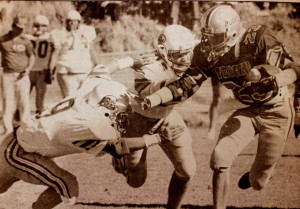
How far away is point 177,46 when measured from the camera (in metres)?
2.60

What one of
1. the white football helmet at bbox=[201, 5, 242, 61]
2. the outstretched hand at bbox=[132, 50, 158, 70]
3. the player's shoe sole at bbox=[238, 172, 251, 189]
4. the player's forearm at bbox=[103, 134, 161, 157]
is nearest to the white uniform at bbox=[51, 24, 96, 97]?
the outstretched hand at bbox=[132, 50, 158, 70]

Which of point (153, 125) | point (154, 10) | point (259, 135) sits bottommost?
point (259, 135)

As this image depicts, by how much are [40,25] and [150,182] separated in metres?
1.15

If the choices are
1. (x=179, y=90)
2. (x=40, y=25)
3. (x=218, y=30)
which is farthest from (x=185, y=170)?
(x=40, y=25)

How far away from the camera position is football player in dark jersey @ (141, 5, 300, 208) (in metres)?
2.61

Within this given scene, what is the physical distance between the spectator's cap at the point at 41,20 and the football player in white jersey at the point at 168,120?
2.02 feet

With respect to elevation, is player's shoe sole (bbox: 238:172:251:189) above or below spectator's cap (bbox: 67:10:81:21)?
below

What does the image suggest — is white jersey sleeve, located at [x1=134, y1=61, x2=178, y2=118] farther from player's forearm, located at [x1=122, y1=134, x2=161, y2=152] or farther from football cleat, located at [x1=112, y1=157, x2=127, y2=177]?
football cleat, located at [x1=112, y1=157, x2=127, y2=177]

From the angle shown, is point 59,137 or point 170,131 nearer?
point 59,137

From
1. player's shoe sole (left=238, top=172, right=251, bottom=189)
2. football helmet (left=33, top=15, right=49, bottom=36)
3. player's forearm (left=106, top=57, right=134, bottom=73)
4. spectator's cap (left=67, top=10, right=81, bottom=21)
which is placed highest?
spectator's cap (left=67, top=10, right=81, bottom=21)

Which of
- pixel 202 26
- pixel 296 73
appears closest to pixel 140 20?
pixel 202 26

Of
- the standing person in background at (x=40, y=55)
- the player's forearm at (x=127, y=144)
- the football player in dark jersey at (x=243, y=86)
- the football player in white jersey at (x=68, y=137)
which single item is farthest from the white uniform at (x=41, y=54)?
the football player in dark jersey at (x=243, y=86)

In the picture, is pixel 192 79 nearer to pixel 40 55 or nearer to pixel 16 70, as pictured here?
pixel 40 55

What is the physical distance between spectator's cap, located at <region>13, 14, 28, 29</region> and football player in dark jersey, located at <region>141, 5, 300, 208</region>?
85 cm
